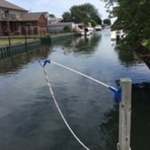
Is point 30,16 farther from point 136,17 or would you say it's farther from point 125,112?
point 125,112

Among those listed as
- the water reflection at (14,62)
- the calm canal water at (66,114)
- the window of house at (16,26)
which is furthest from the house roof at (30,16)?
the calm canal water at (66,114)

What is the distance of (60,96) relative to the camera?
539 inches

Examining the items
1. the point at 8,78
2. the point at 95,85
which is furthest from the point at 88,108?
the point at 8,78

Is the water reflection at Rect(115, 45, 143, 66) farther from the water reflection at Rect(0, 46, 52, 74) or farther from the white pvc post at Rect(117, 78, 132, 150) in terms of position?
the white pvc post at Rect(117, 78, 132, 150)

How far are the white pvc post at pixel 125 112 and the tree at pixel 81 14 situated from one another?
4827 inches

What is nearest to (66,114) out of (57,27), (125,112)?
(125,112)

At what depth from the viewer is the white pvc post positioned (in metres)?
4.08

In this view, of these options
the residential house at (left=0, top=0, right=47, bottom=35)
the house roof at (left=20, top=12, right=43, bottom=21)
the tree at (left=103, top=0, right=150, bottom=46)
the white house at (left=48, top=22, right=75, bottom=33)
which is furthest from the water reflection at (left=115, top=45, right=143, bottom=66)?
the white house at (left=48, top=22, right=75, bottom=33)

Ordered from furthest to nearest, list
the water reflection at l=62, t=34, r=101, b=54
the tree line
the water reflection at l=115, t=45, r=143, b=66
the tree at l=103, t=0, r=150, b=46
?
the tree line, the water reflection at l=62, t=34, r=101, b=54, the water reflection at l=115, t=45, r=143, b=66, the tree at l=103, t=0, r=150, b=46

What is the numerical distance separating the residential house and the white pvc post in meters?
59.6

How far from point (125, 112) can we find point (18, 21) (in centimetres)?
6337

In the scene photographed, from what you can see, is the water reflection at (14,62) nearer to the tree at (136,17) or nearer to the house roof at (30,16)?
the tree at (136,17)

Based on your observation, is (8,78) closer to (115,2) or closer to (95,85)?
(95,85)

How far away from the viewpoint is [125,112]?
4.29 meters
